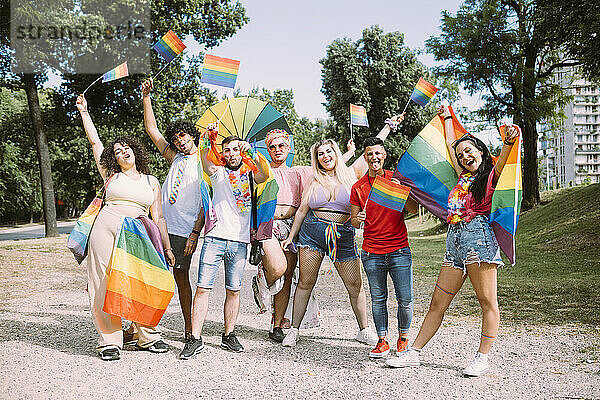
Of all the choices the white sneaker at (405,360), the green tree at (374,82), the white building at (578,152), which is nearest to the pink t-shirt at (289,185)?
the white sneaker at (405,360)

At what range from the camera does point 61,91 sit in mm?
24391

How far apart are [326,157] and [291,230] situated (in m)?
0.83

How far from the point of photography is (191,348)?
5230 mm

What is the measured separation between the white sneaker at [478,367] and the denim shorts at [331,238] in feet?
4.94

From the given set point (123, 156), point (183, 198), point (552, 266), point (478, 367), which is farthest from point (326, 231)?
point (552, 266)

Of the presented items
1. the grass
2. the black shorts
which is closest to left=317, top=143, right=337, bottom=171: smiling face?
the black shorts

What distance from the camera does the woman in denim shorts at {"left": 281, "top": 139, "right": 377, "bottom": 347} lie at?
5566 mm

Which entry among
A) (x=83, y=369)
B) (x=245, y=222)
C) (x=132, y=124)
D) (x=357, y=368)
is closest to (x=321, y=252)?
(x=245, y=222)

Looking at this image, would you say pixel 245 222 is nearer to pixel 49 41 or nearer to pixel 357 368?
pixel 357 368

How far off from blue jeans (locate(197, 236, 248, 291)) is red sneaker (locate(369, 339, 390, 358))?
1.37 m

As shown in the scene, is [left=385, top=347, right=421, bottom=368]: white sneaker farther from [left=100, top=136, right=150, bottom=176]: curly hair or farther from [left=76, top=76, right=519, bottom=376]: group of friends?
[left=100, top=136, right=150, bottom=176]: curly hair

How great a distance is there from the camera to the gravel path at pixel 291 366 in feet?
14.0

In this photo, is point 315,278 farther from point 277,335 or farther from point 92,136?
point 92,136

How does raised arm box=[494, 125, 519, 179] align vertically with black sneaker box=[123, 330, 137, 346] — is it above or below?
above
